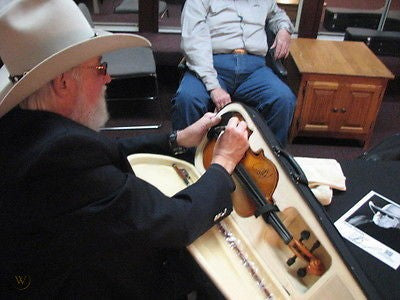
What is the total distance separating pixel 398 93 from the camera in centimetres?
356

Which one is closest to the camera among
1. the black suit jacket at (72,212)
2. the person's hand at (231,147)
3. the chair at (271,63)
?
the black suit jacket at (72,212)

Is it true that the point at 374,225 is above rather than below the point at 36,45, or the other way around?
below

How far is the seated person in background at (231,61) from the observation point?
2.24 meters

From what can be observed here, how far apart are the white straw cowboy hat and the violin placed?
1.78 ft

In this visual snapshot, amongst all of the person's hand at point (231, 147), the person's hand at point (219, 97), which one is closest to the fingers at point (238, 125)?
the person's hand at point (231, 147)

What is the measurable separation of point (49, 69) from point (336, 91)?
6.57 feet

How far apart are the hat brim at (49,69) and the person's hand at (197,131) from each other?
52cm

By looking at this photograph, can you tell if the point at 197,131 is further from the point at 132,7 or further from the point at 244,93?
the point at 132,7

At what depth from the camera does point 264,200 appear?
1.21 metres

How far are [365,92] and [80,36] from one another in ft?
6.55

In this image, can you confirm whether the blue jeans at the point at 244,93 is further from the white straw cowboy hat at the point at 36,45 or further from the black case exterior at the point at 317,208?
the white straw cowboy hat at the point at 36,45

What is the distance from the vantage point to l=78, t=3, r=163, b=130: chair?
101 inches

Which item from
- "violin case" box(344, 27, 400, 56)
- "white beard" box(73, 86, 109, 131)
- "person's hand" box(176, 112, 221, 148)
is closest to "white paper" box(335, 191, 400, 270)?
"person's hand" box(176, 112, 221, 148)

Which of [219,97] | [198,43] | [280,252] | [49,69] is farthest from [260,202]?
[198,43]
